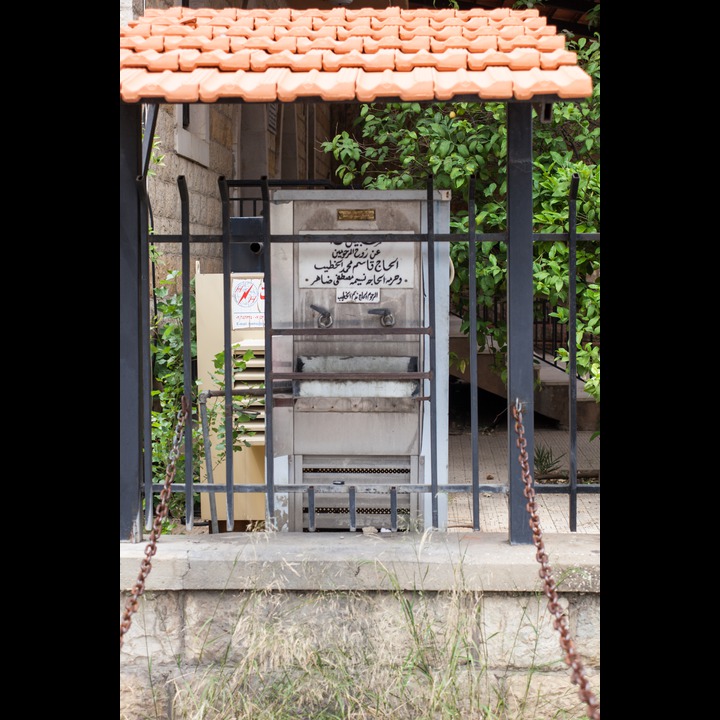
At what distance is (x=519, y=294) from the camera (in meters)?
4.23

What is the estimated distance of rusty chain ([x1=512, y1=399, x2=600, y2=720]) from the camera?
8.35 feet

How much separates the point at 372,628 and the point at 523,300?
1.57 metres

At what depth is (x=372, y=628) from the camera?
3.98m

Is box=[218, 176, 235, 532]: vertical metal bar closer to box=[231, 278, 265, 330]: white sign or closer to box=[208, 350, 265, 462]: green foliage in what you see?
box=[208, 350, 265, 462]: green foliage

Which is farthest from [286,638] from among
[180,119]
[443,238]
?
[180,119]

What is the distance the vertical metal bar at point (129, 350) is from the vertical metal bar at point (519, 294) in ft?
5.49

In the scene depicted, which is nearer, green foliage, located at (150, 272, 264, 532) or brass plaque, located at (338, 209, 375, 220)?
brass plaque, located at (338, 209, 375, 220)

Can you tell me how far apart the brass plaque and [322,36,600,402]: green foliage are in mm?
1963

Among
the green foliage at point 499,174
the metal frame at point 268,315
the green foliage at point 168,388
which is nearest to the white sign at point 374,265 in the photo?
the metal frame at point 268,315

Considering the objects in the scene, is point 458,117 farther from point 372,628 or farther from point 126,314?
point 372,628

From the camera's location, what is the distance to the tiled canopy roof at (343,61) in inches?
147

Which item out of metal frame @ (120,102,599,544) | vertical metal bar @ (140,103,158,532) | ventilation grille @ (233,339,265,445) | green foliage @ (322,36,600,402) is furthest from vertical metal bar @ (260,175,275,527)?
green foliage @ (322,36,600,402)

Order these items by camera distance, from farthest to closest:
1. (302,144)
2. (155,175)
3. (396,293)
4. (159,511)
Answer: (302,144), (155,175), (396,293), (159,511)

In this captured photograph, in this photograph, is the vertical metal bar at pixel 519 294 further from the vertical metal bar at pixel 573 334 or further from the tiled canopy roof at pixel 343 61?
the tiled canopy roof at pixel 343 61
